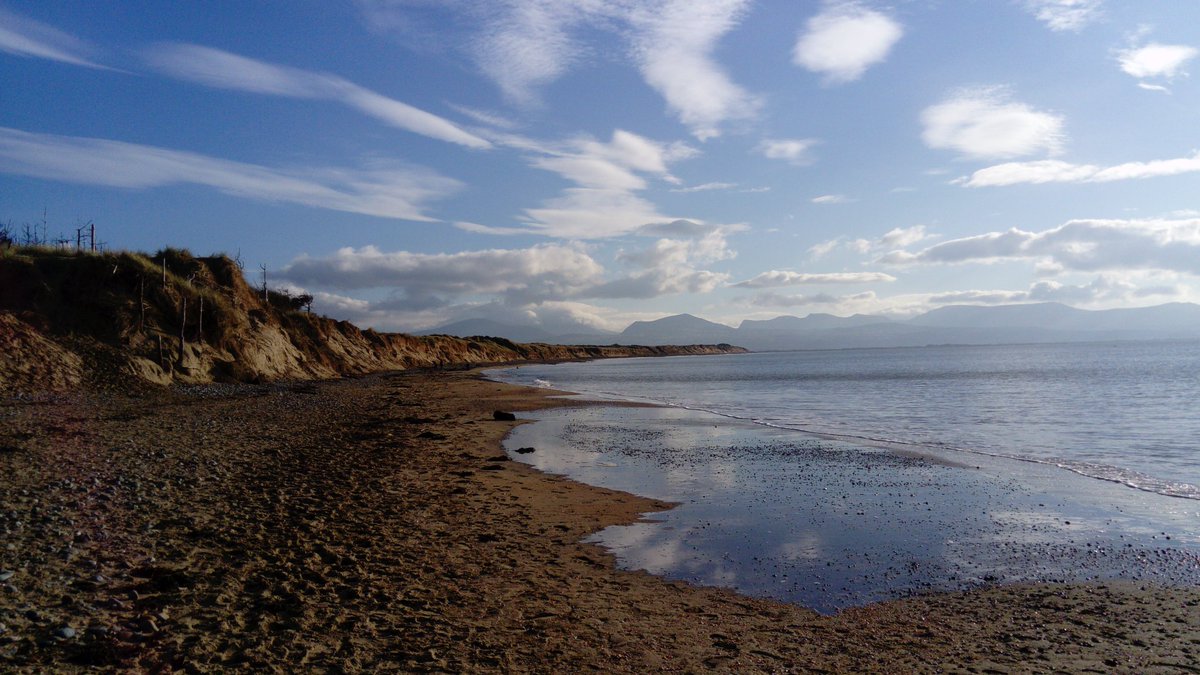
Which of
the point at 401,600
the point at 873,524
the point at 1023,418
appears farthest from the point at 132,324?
the point at 1023,418

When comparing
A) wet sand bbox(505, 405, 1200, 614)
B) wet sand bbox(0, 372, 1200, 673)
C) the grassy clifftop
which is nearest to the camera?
wet sand bbox(0, 372, 1200, 673)

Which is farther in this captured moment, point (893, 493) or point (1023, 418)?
point (1023, 418)

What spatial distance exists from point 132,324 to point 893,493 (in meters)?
37.2

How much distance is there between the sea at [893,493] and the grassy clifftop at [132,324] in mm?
20419

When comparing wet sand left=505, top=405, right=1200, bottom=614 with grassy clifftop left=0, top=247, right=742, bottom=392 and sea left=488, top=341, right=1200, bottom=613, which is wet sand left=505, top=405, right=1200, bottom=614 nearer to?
sea left=488, top=341, right=1200, bottom=613

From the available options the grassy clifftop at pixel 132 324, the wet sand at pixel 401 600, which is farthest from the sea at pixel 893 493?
the grassy clifftop at pixel 132 324

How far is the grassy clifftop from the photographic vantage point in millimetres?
29562

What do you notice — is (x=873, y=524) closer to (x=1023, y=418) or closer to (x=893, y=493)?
(x=893, y=493)

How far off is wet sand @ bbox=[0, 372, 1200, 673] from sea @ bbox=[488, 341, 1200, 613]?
89 centimetres

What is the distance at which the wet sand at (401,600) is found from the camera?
20.1 feet

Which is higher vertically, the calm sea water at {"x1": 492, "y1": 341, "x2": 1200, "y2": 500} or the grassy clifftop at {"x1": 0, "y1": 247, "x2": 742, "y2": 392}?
the grassy clifftop at {"x1": 0, "y1": 247, "x2": 742, "y2": 392}

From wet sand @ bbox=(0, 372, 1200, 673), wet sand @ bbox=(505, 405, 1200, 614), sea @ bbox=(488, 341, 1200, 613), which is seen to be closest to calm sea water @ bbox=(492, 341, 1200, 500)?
sea @ bbox=(488, 341, 1200, 613)

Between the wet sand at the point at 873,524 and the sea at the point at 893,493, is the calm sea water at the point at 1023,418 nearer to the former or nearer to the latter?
the sea at the point at 893,493

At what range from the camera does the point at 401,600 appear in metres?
7.52
